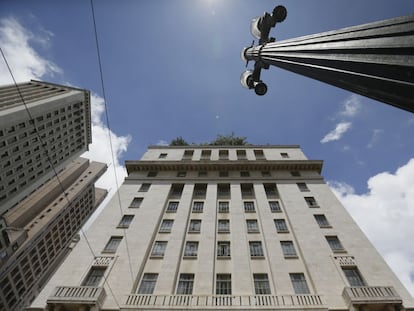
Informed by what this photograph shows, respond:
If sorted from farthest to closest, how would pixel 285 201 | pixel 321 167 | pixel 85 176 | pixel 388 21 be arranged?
pixel 85 176 → pixel 321 167 → pixel 285 201 → pixel 388 21

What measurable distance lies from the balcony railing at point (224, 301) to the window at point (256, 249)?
4265mm

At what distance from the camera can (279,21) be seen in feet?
27.7

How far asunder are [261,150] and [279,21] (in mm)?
27562

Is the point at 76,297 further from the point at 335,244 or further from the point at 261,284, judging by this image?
the point at 335,244

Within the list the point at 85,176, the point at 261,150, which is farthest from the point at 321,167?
the point at 85,176

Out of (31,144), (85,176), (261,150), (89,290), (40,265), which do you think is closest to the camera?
(89,290)

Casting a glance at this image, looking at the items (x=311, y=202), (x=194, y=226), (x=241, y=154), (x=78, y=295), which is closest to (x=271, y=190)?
(x=311, y=202)

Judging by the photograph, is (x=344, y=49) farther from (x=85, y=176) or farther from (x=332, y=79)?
(x=85, y=176)

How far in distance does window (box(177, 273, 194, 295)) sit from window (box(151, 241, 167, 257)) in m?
2.71

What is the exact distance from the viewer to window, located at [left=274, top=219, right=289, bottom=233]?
65.8ft

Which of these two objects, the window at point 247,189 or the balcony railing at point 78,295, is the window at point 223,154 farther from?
the balcony railing at point 78,295

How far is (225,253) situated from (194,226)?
427cm

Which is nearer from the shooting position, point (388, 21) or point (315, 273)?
point (388, 21)

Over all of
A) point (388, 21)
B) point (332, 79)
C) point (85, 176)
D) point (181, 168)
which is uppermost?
point (85, 176)
